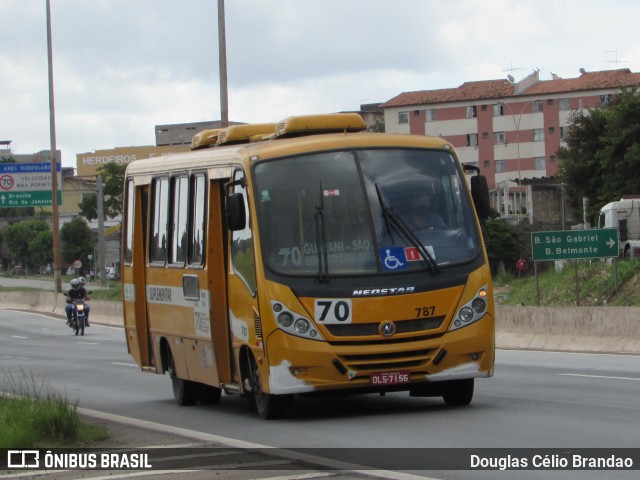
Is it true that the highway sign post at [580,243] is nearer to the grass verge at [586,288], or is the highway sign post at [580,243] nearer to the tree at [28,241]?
the grass verge at [586,288]

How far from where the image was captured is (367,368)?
1299 centimetres

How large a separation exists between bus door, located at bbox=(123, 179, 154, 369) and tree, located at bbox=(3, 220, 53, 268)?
127 m

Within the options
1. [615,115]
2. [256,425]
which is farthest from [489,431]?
[615,115]

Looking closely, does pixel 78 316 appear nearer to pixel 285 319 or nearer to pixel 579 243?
pixel 579 243

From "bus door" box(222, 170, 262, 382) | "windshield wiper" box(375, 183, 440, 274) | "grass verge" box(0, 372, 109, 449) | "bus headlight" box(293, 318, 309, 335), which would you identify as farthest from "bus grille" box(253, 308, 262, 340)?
"grass verge" box(0, 372, 109, 449)

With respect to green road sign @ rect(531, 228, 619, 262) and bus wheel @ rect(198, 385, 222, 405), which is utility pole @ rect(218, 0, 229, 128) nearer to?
green road sign @ rect(531, 228, 619, 262)

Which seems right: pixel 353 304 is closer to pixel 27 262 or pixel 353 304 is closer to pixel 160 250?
pixel 160 250

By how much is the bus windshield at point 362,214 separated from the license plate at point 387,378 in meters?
0.98

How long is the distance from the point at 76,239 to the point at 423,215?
4833 inches

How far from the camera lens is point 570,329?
25016 mm

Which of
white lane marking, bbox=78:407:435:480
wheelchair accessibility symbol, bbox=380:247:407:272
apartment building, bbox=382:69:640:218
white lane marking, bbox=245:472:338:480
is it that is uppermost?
apartment building, bbox=382:69:640:218

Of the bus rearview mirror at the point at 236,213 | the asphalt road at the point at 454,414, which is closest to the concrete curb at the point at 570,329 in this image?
the asphalt road at the point at 454,414

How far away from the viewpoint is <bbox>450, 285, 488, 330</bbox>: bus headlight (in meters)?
13.2

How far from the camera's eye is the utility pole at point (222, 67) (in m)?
31.4
